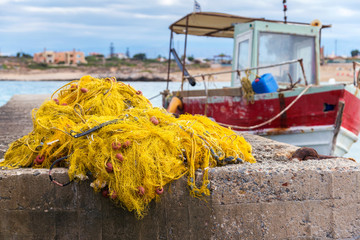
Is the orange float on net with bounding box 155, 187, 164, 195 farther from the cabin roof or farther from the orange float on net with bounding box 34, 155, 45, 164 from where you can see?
the cabin roof

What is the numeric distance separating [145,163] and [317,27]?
25.5 ft

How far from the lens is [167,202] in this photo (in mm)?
2965

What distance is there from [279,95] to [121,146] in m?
5.22

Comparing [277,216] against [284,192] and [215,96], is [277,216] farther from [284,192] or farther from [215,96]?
[215,96]

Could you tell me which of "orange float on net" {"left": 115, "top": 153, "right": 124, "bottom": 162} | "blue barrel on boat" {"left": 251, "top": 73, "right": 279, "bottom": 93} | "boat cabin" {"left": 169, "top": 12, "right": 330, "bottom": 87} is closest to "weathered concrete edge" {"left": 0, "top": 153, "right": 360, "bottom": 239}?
"orange float on net" {"left": 115, "top": 153, "right": 124, "bottom": 162}

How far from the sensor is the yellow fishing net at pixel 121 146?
2766mm

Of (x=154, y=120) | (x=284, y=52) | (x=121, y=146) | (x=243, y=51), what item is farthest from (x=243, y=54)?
(x=121, y=146)

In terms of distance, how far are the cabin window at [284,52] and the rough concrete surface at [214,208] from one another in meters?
6.02

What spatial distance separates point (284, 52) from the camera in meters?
9.00

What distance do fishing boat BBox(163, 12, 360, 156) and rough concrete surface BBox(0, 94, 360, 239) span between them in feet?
12.9

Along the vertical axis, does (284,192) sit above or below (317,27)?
below

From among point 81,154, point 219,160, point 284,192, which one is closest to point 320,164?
point 284,192

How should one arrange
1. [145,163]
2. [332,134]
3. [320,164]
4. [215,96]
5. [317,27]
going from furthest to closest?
[317,27]
[215,96]
[332,134]
[320,164]
[145,163]

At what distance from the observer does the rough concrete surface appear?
9.61 feet
